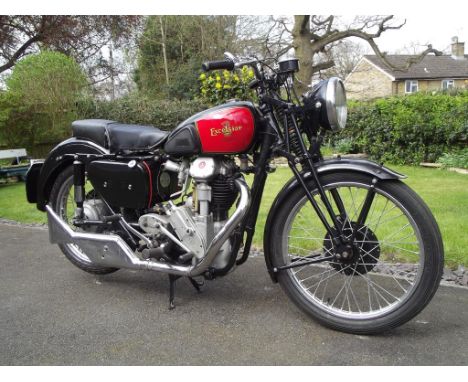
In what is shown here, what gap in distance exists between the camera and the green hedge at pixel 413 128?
8.25 meters

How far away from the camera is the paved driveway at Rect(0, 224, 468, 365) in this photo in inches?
91.6

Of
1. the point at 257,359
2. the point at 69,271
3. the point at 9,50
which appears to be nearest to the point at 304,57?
the point at 9,50

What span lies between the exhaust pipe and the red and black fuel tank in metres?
0.25

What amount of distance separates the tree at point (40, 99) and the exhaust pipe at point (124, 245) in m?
8.37

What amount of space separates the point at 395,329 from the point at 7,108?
10.2 metres

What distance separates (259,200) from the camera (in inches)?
108

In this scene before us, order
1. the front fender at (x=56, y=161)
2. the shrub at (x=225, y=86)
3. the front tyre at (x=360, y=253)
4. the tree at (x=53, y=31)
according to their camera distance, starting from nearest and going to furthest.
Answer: the front tyre at (x=360, y=253)
the front fender at (x=56, y=161)
the shrub at (x=225, y=86)
the tree at (x=53, y=31)

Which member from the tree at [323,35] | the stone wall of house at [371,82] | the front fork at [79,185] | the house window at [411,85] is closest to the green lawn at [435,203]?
the front fork at [79,185]

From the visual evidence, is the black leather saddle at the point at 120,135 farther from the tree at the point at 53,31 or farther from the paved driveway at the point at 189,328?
the tree at the point at 53,31

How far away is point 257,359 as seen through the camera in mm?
2301

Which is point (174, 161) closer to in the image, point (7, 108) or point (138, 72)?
point (7, 108)

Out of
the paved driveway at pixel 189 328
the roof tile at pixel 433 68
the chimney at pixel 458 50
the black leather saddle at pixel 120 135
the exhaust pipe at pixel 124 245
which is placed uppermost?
the chimney at pixel 458 50

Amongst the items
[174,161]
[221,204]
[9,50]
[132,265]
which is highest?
[9,50]

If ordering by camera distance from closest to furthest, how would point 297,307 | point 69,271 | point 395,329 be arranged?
point 395,329 → point 297,307 → point 69,271
